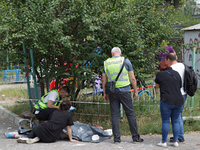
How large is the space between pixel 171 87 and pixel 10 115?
5101 millimetres

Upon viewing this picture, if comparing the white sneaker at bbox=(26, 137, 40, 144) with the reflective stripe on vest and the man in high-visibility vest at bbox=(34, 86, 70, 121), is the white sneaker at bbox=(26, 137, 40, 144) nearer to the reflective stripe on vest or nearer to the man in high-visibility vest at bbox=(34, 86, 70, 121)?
the man in high-visibility vest at bbox=(34, 86, 70, 121)

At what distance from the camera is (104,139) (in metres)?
5.36

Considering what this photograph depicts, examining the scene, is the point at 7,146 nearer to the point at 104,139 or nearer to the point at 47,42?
the point at 104,139

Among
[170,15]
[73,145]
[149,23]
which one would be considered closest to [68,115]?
[73,145]

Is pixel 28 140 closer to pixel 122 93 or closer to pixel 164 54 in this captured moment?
pixel 122 93

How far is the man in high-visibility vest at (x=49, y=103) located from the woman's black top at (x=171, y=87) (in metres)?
2.38

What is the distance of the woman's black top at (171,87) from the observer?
15.1 feet

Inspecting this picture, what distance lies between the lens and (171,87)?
4.65 meters

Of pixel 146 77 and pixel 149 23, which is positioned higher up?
pixel 149 23

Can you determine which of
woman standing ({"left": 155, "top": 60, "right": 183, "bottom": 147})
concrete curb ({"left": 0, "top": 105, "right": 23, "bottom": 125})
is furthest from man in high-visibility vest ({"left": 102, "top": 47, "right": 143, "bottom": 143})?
concrete curb ({"left": 0, "top": 105, "right": 23, "bottom": 125})

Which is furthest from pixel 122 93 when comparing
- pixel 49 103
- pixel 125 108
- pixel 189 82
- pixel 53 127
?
pixel 49 103

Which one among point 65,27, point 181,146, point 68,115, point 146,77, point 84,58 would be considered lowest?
point 181,146

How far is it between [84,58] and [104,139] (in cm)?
180

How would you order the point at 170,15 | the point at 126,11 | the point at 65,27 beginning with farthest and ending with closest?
the point at 170,15
the point at 65,27
the point at 126,11
